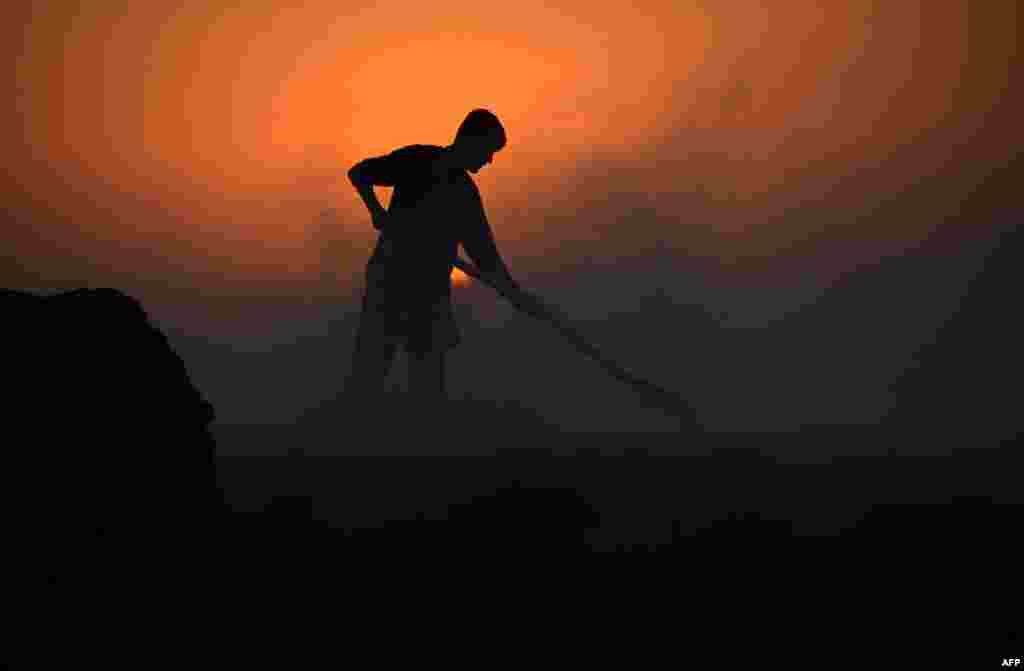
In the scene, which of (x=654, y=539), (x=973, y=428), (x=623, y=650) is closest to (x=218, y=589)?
(x=623, y=650)

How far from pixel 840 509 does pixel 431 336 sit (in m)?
3.20

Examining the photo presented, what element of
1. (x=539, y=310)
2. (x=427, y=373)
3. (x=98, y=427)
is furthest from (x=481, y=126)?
(x=98, y=427)

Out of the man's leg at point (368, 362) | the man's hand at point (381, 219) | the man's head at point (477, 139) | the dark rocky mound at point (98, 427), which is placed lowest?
the dark rocky mound at point (98, 427)

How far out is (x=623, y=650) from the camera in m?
3.56

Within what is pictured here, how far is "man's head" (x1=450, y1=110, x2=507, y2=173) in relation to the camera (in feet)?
23.7

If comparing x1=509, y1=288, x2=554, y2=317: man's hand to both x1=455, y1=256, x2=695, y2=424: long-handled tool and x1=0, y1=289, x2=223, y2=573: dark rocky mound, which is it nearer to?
x1=455, y1=256, x2=695, y2=424: long-handled tool

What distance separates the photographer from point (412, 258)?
735cm

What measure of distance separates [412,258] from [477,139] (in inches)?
40.0

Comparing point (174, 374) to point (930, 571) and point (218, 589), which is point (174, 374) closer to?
point (218, 589)

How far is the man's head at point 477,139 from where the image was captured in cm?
722

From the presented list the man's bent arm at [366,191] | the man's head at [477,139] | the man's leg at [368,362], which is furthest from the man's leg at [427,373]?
the man's head at [477,139]

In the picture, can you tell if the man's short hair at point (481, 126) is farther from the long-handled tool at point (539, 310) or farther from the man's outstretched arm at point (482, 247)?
the long-handled tool at point (539, 310)

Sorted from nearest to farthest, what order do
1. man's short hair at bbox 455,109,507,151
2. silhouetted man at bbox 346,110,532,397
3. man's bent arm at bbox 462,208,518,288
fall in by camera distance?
man's short hair at bbox 455,109,507,151 < silhouetted man at bbox 346,110,532,397 < man's bent arm at bbox 462,208,518,288

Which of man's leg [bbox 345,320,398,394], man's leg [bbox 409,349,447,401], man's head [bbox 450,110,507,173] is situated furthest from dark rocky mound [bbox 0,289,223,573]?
man's head [bbox 450,110,507,173]
